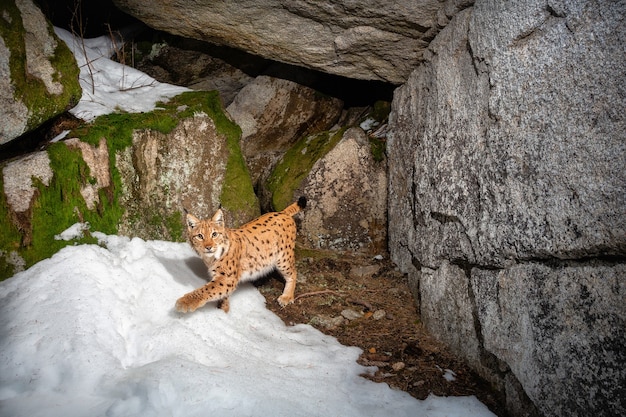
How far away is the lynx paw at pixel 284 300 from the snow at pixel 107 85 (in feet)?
8.69

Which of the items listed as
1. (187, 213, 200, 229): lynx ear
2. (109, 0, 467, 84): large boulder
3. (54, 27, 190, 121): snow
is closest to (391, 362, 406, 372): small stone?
(187, 213, 200, 229): lynx ear

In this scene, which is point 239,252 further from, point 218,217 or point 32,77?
point 32,77

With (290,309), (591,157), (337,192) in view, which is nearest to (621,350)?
(591,157)

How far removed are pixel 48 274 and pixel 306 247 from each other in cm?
312

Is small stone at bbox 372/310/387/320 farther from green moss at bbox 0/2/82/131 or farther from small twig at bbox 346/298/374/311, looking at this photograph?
green moss at bbox 0/2/82/131

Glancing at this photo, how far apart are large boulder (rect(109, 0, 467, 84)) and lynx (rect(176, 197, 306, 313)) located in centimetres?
174

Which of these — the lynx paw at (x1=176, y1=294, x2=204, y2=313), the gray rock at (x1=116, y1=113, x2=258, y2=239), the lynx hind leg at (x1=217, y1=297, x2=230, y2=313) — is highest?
the gray rock at (x1=116, y1=113, x2=258, y2=239)

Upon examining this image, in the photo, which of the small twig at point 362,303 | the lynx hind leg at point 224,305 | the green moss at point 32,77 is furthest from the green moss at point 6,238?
the small twig at point 362,303

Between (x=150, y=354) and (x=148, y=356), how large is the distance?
3cm

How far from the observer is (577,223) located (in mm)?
3035

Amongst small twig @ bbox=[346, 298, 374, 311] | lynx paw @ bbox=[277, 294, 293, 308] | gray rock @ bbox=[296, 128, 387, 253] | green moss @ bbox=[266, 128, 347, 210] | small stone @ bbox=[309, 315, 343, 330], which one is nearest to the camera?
small stone @ bbox=[309, 315, 343, 330]

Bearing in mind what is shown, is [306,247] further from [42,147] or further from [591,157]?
[591,157]

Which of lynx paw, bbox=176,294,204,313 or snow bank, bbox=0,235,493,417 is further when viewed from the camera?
lynx paw, bbox=176,294,204,313

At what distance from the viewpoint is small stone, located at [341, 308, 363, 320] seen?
520cm
